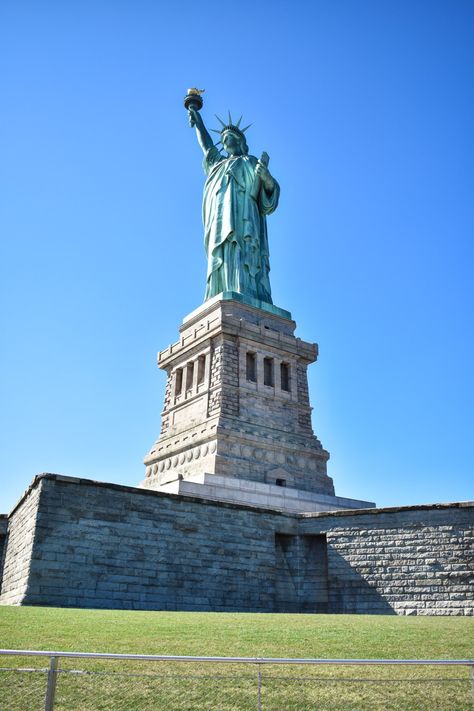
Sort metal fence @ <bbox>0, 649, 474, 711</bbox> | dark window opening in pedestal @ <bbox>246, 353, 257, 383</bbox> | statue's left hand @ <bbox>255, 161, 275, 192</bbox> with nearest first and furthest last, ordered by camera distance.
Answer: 1. metal fence @ <bbox>0, 649, 474, 711</bbox>
2. dark window opening in pedestal @ <bbox>246, 353, 257, 383</bbox>
3. statue's left hand @ <bbox>255, 161, 275, 192</bbox>

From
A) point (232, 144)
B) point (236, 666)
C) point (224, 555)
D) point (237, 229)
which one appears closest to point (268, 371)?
point (237, 229)

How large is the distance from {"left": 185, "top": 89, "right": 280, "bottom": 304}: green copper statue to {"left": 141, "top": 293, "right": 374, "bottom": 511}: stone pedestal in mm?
1976

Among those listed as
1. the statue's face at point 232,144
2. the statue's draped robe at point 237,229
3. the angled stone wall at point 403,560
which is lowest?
the angled stone wall at point 403,560

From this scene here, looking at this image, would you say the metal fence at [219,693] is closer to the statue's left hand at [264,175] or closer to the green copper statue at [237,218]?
the green copper statue at [237,218]

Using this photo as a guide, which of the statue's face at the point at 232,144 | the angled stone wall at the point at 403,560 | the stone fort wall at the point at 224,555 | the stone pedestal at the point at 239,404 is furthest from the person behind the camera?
the statue's face at the point at 232,144

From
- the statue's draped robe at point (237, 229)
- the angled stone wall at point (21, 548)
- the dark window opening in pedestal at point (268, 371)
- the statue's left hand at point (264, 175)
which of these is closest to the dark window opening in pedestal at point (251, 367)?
the dark window opening in pedestal at point (268, 371)

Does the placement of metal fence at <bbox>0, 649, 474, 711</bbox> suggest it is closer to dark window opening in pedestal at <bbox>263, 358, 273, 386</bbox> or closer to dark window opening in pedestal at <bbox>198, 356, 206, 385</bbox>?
dark window opening in pedestal at <bbox>198, 356, 206, 385</bbox>

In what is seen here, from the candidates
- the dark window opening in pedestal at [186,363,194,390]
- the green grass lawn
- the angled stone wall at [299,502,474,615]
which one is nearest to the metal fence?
the green grass lawn

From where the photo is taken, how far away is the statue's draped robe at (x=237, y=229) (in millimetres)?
32344

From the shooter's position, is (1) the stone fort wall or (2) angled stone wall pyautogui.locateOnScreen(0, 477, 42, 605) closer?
(2) angled stone wall pyautogui.locateOnScreen(0, 477, 42, 605)

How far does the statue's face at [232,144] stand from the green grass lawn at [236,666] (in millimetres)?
29910

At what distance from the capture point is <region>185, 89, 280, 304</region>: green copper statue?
106 feet

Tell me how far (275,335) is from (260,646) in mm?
23019

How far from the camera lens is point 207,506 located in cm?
1816
